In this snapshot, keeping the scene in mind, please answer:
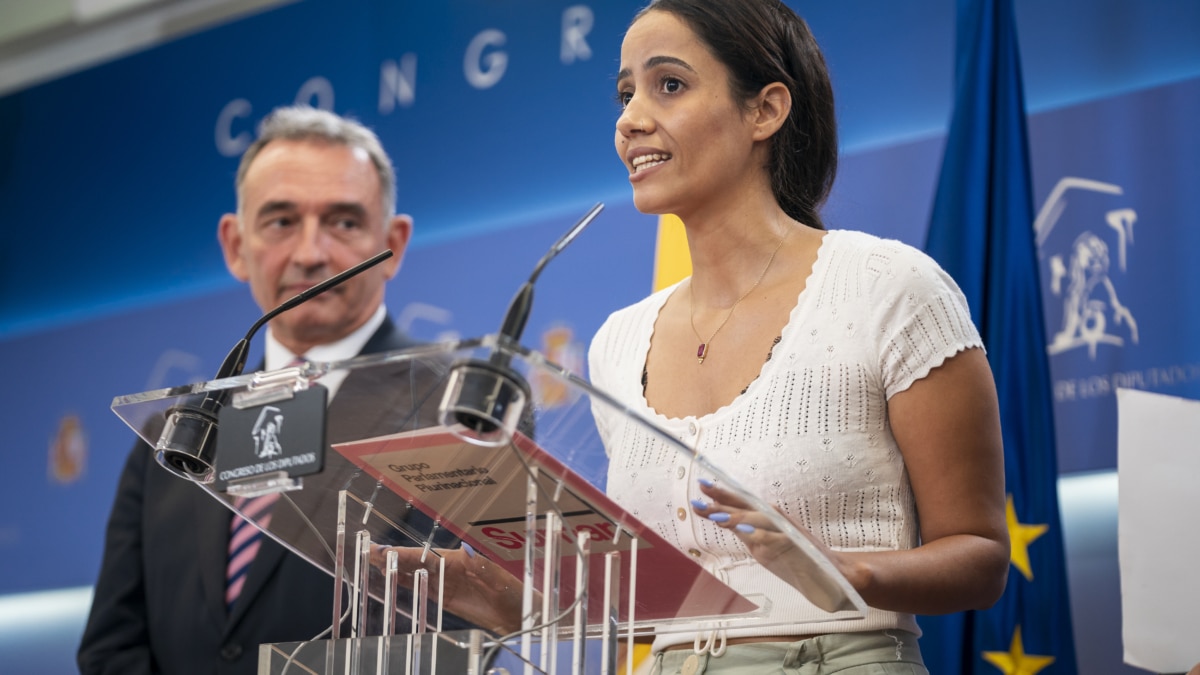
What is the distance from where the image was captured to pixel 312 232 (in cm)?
355

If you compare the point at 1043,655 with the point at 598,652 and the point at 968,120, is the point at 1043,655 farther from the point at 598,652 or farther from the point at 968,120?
the point at 598,652

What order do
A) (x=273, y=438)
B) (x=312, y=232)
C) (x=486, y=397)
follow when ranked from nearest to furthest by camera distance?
(x=486, y=397) < (x=273, y=438) < (x=312, y=232)

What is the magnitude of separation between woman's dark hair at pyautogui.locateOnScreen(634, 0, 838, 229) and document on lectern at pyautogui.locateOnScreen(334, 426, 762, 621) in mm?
818

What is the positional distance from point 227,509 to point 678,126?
171 cm

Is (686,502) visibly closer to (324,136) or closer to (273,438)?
(273,438)

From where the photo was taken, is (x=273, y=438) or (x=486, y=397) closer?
(x=486, y=397)

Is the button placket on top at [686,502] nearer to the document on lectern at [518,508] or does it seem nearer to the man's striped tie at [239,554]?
the document on lectern at [518,508]

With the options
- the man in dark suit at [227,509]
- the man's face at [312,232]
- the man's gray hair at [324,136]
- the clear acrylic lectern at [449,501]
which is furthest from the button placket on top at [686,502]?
the man's gray hair at [324,136]

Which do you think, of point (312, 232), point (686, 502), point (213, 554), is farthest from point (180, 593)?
point (686, 502)

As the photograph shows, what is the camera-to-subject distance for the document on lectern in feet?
4.35

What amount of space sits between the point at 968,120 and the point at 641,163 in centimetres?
101

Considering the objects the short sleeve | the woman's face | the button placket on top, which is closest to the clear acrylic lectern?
the button placket on top

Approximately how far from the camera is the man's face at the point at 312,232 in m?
3.51

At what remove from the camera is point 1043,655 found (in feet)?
7.97
